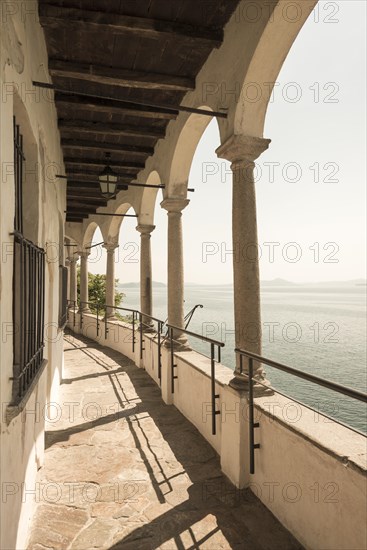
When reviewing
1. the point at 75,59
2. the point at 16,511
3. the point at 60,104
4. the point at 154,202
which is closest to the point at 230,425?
the point at 16,511

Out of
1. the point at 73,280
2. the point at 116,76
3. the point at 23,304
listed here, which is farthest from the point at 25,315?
the point at 73,280

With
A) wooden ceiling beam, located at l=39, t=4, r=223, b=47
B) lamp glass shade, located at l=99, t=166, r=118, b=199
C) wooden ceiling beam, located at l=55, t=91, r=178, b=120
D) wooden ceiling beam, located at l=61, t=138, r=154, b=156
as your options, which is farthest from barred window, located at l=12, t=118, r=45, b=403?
wooden ceiling beam, located at l=61, t=138, r=154, b=156

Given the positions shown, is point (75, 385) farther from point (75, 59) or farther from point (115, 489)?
point (75, 59)

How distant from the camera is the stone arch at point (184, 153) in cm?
558

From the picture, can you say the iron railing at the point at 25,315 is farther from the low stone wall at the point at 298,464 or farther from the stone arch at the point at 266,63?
the stone arch at the point at 266,63

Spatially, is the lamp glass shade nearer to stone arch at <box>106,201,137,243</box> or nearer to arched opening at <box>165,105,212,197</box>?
arched opening at <box>165,105,212,197</box>

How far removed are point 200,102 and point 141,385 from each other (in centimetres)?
526

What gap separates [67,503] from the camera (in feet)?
10.8

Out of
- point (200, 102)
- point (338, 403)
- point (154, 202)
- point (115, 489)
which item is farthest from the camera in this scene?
point (338, 403)

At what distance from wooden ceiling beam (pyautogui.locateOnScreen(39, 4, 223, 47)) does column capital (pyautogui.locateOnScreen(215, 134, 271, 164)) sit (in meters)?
1.38

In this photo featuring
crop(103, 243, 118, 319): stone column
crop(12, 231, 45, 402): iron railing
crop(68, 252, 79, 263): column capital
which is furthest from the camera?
crop(68, 252, 79, 263): column capital

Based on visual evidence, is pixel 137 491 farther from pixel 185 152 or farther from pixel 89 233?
pixel 89 233

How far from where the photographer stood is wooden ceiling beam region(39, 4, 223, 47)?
12.5 ft

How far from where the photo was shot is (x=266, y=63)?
147 inches
